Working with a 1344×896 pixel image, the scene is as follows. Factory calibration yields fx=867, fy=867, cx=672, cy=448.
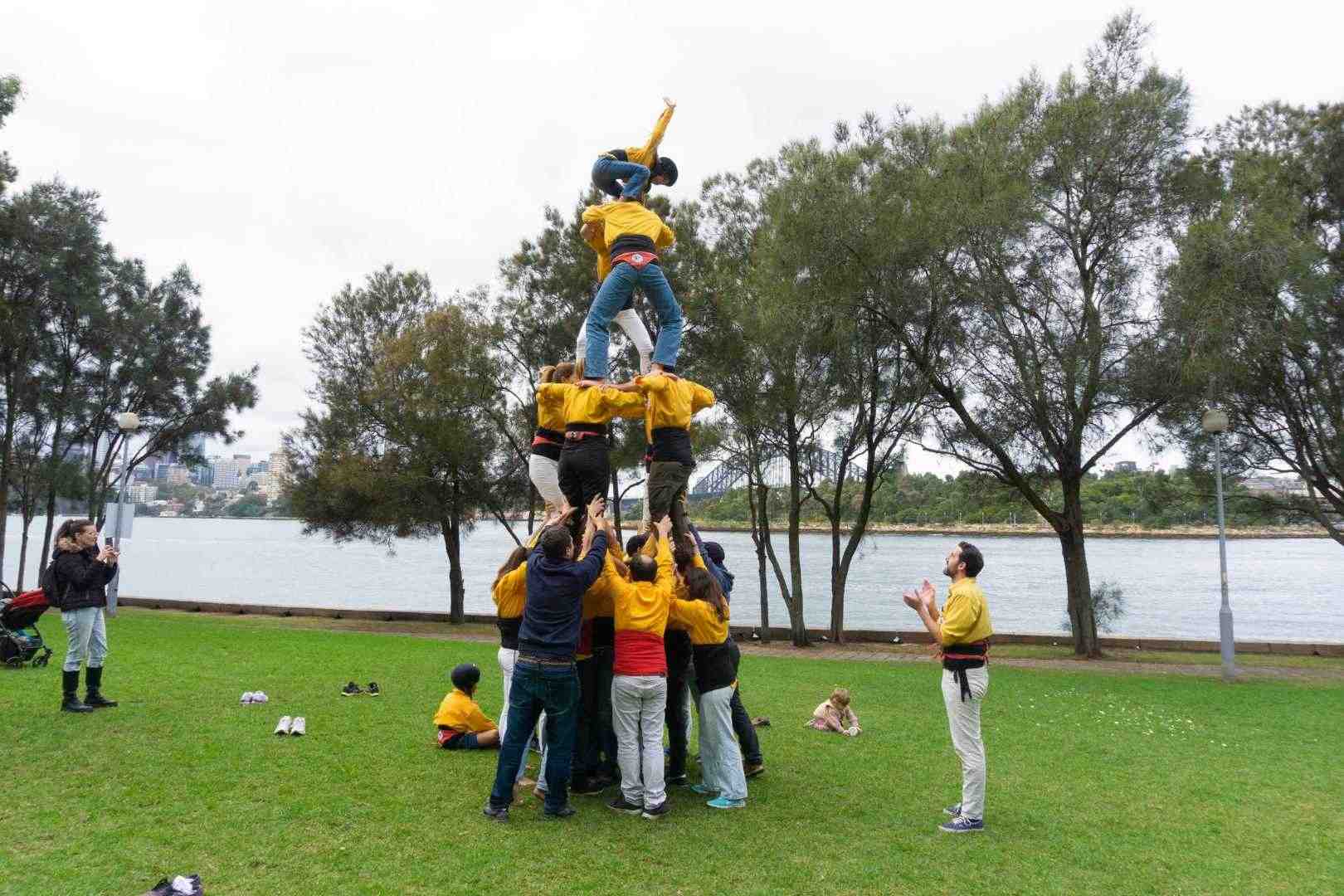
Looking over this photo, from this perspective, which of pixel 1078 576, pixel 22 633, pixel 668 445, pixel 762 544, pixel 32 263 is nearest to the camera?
pixel 668 445

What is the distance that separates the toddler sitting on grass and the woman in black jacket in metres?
7.02

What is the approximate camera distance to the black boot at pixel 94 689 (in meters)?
8.41

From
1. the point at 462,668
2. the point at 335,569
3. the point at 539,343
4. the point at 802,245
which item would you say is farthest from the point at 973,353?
the point at 335,569

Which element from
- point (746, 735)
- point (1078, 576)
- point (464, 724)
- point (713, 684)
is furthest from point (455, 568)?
point (713, 684)

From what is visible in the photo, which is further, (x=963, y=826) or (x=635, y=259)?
(x=635, y=259)

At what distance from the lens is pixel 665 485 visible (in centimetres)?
710

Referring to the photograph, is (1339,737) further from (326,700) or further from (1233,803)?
(326,700)

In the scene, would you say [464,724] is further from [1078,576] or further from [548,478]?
[1078,576]

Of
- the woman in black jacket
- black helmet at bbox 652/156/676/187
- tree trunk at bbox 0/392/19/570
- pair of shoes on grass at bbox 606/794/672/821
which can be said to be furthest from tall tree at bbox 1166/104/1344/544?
tree trunk at bbox 0/392/19/570

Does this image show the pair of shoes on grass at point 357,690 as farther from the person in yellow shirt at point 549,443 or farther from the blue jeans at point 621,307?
the blue jeans at point 621,307

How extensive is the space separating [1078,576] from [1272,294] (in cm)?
674

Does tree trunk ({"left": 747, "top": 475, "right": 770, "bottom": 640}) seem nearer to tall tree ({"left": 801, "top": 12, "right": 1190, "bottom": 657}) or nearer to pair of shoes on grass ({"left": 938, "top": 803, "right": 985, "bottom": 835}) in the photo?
tall tree ({"left": 801, "top": 12, "right": 1190, "bottom": 657})

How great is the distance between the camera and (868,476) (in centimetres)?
2112

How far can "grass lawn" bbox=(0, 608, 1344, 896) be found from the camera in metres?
4.86
